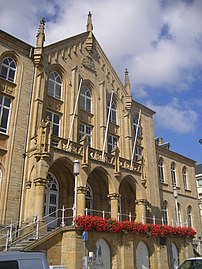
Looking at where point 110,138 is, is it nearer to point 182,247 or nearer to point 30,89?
point 30,89

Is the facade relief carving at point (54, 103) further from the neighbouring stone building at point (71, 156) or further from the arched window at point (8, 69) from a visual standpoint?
the arched window at point (8, 69)

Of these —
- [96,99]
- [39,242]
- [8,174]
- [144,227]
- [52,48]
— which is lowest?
[39,242]

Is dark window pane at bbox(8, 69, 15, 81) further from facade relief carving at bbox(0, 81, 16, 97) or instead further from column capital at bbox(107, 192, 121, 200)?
column capital at bbox(107, 192, 121, 200)

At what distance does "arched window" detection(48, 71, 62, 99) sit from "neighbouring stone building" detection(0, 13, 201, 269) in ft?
0.27

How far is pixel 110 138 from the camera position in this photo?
2723cm

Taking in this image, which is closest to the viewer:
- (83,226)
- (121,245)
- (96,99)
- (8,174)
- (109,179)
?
(83,226)

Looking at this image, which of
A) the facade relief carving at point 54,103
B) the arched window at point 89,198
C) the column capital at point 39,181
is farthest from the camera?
the arched window at point 89,198

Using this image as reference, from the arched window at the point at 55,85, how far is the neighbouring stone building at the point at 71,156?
0.27 feet

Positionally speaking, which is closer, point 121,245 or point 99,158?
point 121,245

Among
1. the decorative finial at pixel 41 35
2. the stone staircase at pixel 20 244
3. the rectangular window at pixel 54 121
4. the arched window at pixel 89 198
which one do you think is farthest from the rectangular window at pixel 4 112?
the arched window at pixel 89 198

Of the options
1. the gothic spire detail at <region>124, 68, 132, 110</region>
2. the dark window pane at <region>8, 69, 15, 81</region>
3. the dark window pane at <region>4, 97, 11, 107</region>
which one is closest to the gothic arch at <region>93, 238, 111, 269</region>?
the dark window pane at <region>4, 97, 11, 107</region>

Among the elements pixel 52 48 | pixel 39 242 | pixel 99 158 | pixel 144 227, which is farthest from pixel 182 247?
pixel 52 48

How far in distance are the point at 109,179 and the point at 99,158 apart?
170cm

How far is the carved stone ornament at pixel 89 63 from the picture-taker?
88.4 ft
